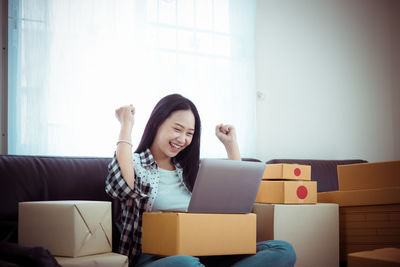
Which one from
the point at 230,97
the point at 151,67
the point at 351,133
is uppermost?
the point at 151,67

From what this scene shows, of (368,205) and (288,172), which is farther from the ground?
(288,172)

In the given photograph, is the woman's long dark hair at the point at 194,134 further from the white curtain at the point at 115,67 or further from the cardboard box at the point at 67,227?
the white curtain at the point at 115,67

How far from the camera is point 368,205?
183 centimetres

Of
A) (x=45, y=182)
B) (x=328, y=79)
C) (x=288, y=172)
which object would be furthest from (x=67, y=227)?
(x=328, y=79)

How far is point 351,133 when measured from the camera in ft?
10.4

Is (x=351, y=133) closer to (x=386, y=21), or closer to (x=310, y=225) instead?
(x=386, y=21)

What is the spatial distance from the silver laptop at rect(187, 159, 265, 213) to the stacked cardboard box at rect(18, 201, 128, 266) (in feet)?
1.01

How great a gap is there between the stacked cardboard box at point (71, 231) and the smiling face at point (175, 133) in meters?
0.41

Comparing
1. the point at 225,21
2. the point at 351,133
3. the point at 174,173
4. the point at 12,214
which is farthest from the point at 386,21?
the point at 12,214

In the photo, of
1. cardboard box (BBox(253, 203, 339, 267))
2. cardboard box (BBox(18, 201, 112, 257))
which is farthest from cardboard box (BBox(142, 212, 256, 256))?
cardboard box (BBox(253, 203, 339, 267))

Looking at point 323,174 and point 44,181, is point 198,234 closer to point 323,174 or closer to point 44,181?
point 44,181

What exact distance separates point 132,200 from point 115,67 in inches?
41.2

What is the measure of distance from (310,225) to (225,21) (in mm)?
1496

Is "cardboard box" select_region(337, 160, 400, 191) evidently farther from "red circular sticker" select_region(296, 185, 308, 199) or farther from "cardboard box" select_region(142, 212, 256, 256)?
"cardboard box" select_region(142, 212, 256, 256)
